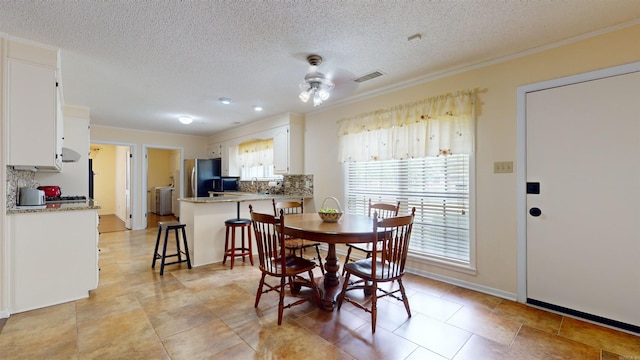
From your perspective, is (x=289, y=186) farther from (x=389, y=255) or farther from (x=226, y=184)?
(x=389, y=255)

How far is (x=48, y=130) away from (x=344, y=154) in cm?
320

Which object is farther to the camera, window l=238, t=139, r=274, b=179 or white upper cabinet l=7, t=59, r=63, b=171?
window l=238, t=139, r=274, b=179

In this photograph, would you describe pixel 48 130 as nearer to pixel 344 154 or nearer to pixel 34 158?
pixel 34 158

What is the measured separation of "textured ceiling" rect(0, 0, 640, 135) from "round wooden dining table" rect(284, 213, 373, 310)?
1.47 m

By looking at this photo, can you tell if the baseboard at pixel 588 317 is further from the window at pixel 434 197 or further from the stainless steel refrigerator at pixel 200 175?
the stainless steel refrigerator at pixel 200 175

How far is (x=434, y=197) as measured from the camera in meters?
3.27

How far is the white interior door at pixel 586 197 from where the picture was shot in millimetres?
2154

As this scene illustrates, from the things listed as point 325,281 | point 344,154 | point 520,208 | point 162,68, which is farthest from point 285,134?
point 520,208

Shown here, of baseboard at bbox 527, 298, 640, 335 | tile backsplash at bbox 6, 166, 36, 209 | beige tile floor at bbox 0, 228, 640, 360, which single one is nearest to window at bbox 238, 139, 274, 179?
beige tile floor at bbox 0, 228, 640, 360

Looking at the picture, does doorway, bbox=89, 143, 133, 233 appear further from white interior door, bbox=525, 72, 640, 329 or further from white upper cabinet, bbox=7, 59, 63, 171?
white interior door, bbox=525, 72, 640, 329

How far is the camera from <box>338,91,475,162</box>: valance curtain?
294cm

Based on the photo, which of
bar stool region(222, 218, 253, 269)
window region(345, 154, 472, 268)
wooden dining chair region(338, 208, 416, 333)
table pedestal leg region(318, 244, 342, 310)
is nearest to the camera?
wooden dining chair region(338, 208, 416, 333)

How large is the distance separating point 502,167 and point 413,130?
1.00 m

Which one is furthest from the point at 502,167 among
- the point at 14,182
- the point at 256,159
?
the point at 14,182
